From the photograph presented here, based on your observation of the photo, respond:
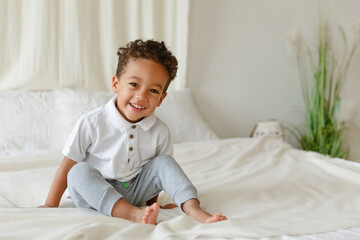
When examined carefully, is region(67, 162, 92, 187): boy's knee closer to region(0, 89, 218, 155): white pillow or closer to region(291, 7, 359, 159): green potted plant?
region(0, 89, 218, 155): white pillow

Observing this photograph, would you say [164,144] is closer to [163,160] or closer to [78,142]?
[163,160]

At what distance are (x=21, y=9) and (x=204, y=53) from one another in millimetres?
1220

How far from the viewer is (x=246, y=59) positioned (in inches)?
119

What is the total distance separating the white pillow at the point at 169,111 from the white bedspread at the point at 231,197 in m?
0.21

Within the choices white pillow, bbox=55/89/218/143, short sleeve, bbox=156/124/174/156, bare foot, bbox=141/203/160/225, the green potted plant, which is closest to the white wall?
the green potted plant

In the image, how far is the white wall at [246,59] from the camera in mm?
2867

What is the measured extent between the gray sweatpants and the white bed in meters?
0.04

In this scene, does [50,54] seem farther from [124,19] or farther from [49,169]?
[49,169]

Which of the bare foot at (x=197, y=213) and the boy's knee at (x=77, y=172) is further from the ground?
the boy's knee at (x=77, y=172)

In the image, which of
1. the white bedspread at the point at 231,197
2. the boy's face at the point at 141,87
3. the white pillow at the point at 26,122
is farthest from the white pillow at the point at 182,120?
the boy's face at the point at 141,87

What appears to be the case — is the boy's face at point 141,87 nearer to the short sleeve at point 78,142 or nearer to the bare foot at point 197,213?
the short sleeve at point 78,142

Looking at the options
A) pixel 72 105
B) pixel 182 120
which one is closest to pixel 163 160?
pixel 72 105

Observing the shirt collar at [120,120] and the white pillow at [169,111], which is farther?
the white pillow at [169,111]

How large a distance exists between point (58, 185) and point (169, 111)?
3.87 ft
